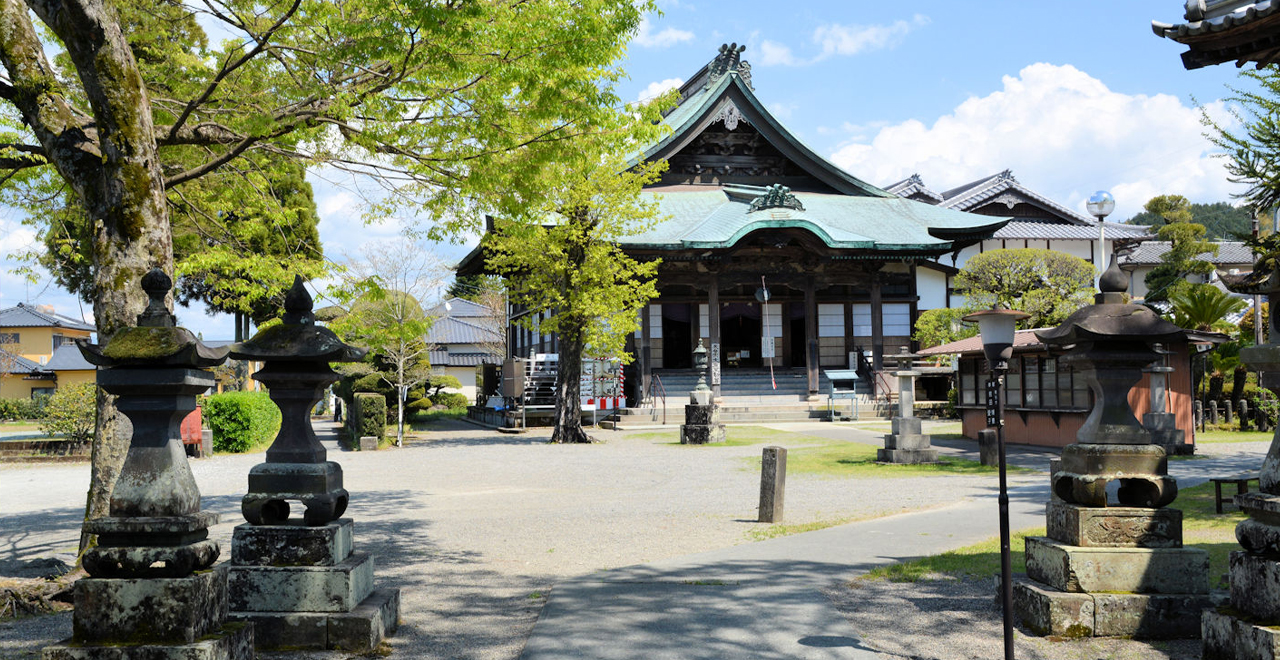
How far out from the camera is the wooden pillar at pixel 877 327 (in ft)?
101

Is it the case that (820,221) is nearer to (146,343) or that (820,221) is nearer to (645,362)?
(645,362)

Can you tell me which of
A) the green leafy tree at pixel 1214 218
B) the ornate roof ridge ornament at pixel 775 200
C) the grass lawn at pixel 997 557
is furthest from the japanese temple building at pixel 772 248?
the green leafy tree at pixel 1214 218

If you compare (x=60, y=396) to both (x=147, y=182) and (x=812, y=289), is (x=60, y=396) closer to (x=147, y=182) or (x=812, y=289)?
(x=147, y=182)

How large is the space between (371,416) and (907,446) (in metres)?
13.2

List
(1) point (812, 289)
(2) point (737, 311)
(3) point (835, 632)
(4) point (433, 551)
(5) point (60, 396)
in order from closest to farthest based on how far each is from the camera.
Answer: (3) point (835, 632) < (4) point (433, 551) < (5) point (60, 396) < (1) point (812, 289) < (2) point (737, 311)

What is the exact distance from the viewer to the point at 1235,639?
14.9 ft

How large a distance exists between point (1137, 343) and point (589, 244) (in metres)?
A: 16.8

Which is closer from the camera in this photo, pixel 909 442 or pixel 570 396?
pixel 909 442

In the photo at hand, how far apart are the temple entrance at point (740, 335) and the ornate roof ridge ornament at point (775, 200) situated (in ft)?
24.4

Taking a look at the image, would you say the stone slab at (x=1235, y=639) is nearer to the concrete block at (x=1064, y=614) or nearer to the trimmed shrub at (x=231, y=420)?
the concrete block at (x=1064, y=614)

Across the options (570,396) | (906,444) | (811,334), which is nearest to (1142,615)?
(906,444)

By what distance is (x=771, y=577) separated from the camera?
7242mm

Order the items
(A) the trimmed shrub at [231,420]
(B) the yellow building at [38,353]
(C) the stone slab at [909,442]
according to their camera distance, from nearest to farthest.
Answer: (C) the stone slab at [909,442] → (A) the trimmed shrub at [231,420] → (B) the yellow building at [38,353]

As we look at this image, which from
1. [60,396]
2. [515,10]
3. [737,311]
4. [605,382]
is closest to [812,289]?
[737,311]
